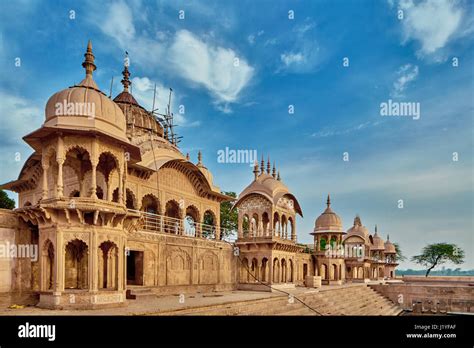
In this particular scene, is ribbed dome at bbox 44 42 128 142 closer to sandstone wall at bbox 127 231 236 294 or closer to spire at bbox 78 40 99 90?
spire at bbox 78 40 99 90

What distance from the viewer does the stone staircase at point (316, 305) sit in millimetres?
13774

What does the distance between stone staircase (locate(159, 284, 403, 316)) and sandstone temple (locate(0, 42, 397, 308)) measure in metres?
2.37

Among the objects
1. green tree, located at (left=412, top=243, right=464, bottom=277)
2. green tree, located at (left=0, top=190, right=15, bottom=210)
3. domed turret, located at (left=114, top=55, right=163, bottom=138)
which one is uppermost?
domed turret, located at (left=114, top=55, right=163, bottom=138)

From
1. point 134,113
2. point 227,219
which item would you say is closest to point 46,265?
point 134,113

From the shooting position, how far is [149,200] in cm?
2427

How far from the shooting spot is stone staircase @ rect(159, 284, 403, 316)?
45.2ft

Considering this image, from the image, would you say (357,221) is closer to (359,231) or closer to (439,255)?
(359,231)

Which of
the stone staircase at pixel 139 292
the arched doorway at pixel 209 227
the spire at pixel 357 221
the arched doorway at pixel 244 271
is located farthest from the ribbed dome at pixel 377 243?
the stone staircase at pixel 139 292

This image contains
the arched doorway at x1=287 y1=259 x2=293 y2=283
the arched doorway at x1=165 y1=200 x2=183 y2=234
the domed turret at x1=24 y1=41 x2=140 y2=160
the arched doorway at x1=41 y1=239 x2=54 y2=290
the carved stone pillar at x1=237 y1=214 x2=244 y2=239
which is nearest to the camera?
the domed turret at x1=24 y1=41 x2=140 y2=160

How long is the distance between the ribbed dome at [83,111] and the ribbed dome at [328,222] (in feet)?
75.7

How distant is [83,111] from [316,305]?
43.5 feet

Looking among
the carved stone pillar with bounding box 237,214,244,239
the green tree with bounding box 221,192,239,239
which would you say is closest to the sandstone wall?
the carved stone pillar with bounding box 237,214,244,239

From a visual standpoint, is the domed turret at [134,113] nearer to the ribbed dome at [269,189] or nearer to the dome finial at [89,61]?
the ribbed dome at [269,189]
